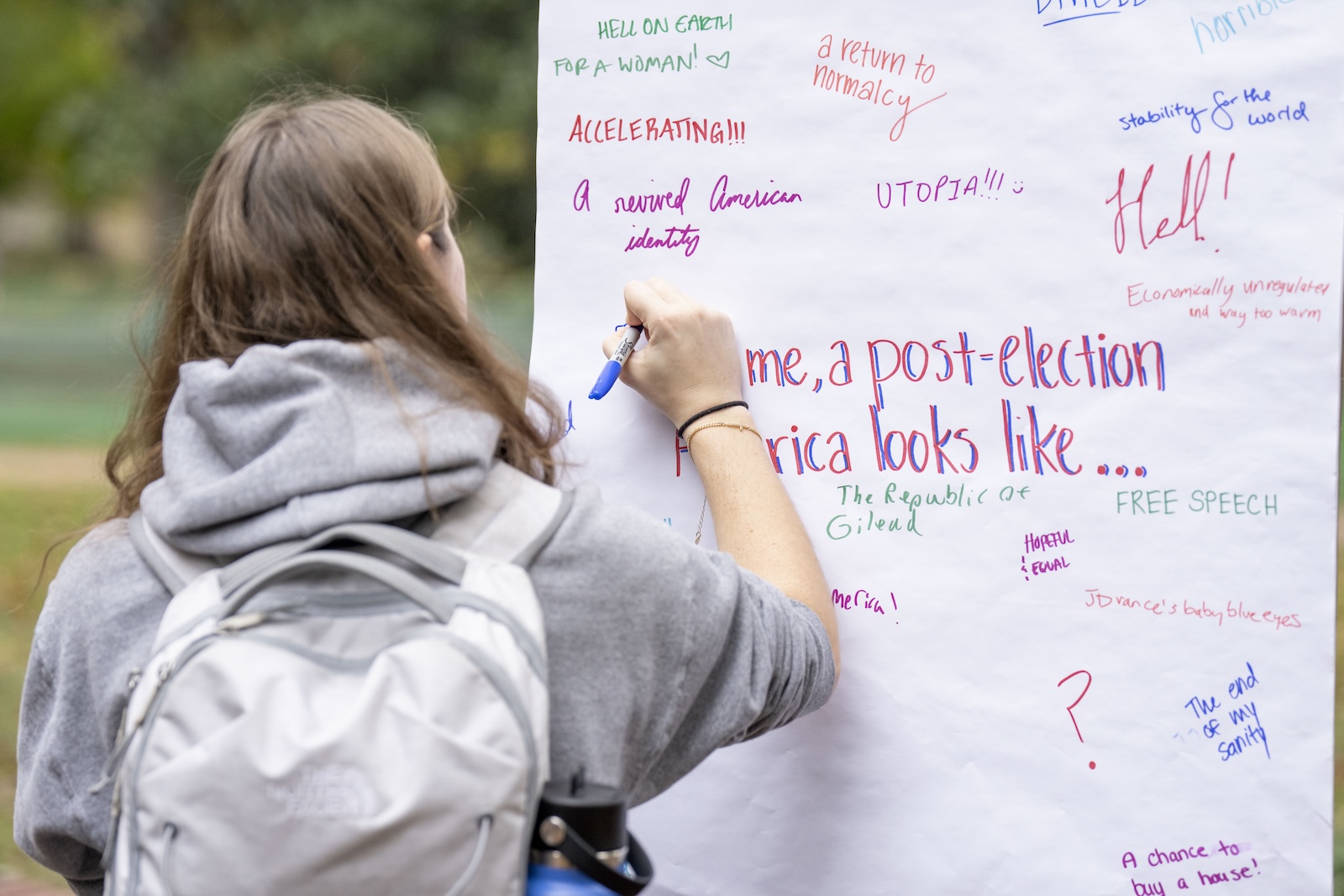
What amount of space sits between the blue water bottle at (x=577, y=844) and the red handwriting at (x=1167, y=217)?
98cm

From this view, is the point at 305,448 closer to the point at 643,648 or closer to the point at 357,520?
the point at 357,520

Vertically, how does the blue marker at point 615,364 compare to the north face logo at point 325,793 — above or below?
above

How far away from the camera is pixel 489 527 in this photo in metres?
1.35

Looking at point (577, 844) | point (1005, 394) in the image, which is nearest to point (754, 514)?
point (1005, 394)

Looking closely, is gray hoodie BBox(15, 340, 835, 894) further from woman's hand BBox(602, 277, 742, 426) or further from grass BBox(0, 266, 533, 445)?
grass BBox(0, 266, 533, 445)

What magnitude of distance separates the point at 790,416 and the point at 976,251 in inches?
13.5

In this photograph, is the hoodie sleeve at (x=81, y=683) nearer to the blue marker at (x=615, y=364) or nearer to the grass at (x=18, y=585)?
the grass at (x=18, y=585)

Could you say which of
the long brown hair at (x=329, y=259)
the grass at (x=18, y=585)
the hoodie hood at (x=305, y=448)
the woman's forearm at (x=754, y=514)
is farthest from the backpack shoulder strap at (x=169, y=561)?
the woman's forearm at (x=754, y=514)

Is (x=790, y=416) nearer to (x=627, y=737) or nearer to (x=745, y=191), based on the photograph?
(x=745, y=191)

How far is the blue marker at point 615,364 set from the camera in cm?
191

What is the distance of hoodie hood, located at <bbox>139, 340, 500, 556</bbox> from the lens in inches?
50.4

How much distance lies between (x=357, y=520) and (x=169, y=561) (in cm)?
23

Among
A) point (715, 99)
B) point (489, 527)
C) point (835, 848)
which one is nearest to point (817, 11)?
point (715, 99)

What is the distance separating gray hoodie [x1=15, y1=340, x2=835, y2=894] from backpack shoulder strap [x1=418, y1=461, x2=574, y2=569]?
2cm
